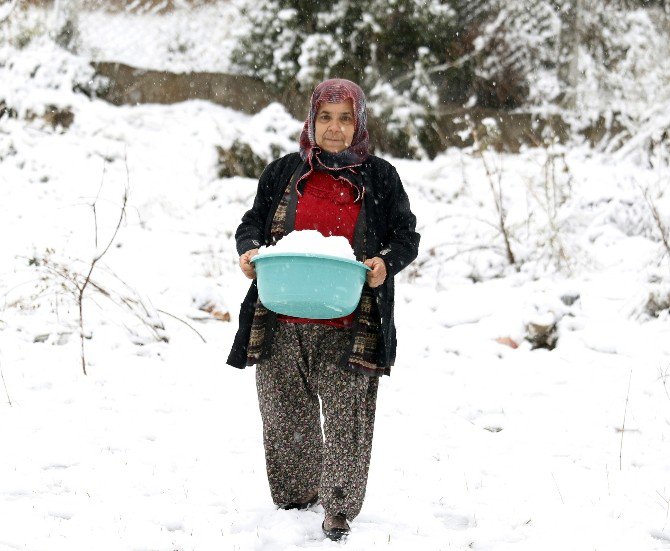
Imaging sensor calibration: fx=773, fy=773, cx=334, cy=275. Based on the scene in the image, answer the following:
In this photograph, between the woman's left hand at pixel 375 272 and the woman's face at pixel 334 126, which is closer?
the woman's left hand at pixel 375 272

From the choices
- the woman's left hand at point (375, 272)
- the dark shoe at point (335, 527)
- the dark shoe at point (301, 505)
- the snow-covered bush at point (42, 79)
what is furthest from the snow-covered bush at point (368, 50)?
the dark shoe at point (335, 527)

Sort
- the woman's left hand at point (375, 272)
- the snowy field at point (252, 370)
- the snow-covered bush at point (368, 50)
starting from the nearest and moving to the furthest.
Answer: the woman's left hand at point (375, 272), the snowy field at point (252, 370), the snow-covered bush at point (368, 50)

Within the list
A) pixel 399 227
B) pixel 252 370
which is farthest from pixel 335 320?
pixel 252 370

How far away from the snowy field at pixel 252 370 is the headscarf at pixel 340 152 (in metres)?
1.21

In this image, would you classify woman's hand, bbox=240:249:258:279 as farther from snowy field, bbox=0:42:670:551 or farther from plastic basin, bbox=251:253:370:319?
snowy field, bbox=0:42:670:551

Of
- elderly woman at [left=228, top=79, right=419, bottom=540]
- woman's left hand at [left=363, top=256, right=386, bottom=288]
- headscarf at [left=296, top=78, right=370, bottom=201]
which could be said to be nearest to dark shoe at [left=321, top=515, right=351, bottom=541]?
elderly woman at [left=228, top=79, right=419, bottom=540]

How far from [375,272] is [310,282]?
0.84ft

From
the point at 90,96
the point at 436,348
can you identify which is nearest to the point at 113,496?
the point at 436,348

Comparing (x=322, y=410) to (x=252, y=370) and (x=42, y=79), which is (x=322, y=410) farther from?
(x=42, y=79)

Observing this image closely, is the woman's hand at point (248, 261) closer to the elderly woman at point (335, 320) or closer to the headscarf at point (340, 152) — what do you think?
the elderly woman at point (335, 320)

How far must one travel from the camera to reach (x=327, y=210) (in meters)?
2.58

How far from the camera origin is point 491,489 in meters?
3.19

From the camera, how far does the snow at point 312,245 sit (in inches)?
89.0

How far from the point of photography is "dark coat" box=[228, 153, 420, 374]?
8.39 feet
